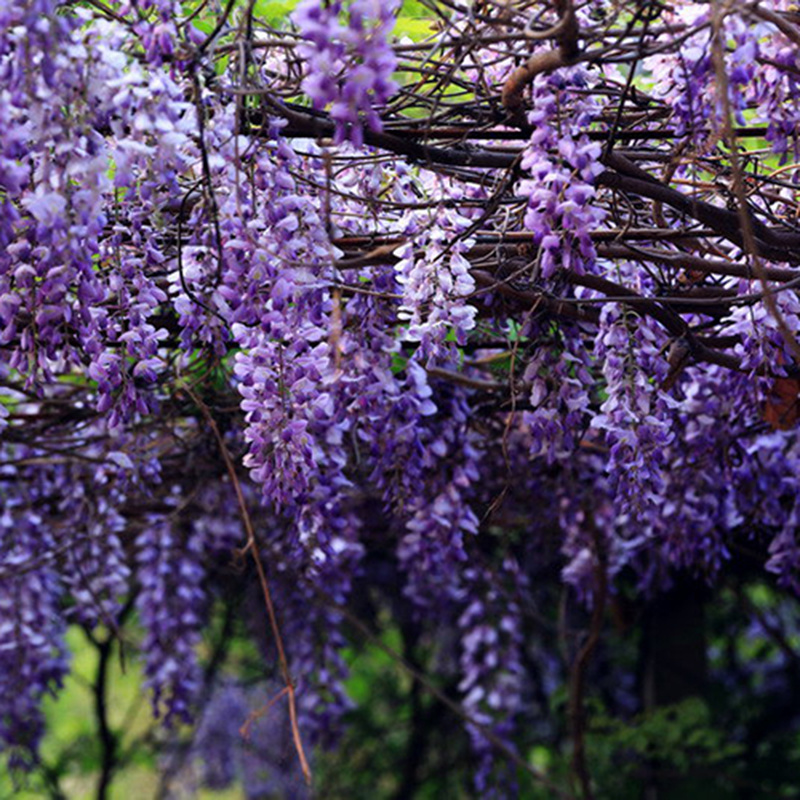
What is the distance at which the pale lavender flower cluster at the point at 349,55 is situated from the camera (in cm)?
178

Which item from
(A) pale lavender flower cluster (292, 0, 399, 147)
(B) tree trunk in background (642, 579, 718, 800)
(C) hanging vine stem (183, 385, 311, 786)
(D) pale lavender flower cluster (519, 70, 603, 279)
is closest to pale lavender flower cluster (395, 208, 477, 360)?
(D) pale lavender flower cluster (519, 70, 603, 279)

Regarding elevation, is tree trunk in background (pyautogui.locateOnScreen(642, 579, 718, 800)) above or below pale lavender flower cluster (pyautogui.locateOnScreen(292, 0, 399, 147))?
above

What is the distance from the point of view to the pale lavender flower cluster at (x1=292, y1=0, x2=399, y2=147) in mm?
1777

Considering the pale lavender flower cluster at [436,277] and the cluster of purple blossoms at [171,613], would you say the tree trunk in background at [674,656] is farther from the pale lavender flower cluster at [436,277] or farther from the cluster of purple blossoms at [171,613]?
the pale lavender flower cluster at [436,277]

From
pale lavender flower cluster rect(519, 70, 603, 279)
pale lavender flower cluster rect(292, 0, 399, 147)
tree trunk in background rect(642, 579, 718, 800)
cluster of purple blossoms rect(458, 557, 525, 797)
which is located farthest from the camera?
tree trunk in background rect(642, 579, 718, 800)

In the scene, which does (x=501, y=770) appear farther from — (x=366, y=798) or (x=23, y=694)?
(x=366, y=798)

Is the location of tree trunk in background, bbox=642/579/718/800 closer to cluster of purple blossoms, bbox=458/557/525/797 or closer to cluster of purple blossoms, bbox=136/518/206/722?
cluster of purple blossoms, bbox=458/557/525/797

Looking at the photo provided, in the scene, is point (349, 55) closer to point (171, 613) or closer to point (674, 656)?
point (171, 613)

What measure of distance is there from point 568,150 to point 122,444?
6.99 ft

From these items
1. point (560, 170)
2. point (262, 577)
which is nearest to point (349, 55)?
point (560, 170)

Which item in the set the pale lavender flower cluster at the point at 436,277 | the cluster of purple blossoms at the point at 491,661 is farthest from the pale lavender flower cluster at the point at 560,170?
the cluster of purple blossoms at the point at 491,661

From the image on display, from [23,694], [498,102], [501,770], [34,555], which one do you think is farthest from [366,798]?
[498,102]

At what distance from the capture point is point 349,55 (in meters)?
1.86

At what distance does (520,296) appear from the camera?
8.41ft
